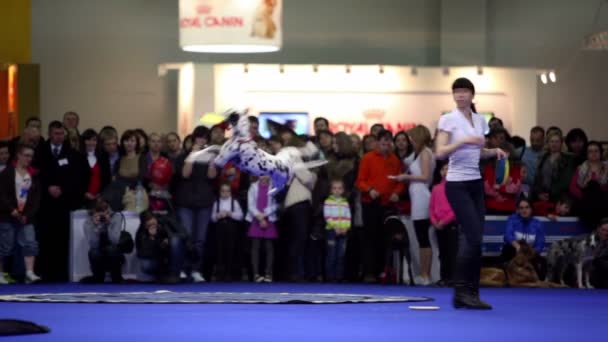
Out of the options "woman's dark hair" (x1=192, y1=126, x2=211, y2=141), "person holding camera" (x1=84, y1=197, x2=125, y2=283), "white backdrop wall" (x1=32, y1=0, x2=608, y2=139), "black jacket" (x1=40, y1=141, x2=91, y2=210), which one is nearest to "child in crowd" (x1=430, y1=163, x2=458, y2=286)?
"woman's dark hair" (x1=192, y1=126, x2=211, y2=141)

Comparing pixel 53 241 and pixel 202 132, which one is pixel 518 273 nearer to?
pixel 202 132

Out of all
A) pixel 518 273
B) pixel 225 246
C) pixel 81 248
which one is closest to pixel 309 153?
pixel 225 246

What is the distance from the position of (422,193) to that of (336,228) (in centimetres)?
100

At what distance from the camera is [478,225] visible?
389 inches

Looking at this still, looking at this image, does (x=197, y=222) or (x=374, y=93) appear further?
(x=374, y=93)

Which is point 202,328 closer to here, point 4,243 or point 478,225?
point 478,225

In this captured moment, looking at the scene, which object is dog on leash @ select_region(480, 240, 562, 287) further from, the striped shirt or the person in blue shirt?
the striped shirt

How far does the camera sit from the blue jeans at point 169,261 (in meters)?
14.4

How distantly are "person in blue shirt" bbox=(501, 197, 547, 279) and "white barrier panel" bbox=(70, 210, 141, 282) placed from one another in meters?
4.01

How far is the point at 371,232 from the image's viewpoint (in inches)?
588

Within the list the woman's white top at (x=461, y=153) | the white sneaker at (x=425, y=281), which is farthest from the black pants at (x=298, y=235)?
the woman's white top at (x=461, y=153)

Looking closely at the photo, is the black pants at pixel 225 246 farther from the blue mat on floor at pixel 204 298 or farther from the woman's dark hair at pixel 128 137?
the blue mat on floor at pixel 204 298

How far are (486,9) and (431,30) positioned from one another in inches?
37.0

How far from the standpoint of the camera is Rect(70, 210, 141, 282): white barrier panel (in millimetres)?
14898
